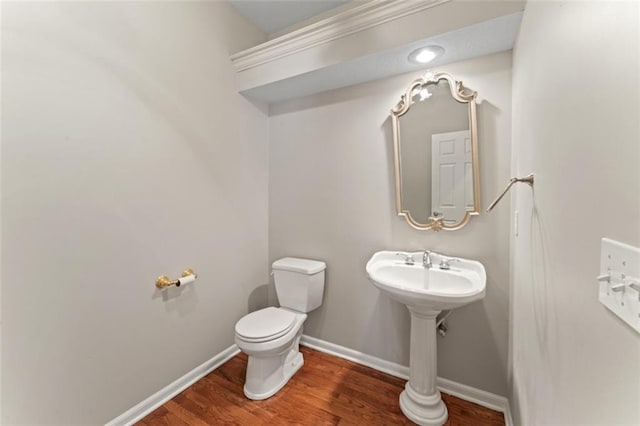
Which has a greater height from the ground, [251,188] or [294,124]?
[294,124]

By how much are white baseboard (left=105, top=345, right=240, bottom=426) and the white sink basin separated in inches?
51.9

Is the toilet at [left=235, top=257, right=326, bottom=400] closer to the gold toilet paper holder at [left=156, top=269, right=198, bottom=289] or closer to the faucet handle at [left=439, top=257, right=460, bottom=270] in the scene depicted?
the gold toilet paper holder at [left=156, top=269, right=198, bottom=289]

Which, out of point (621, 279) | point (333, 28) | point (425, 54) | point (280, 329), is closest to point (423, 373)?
point (280, 329)

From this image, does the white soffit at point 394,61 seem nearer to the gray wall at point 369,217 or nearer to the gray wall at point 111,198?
the gray wall at point 369,217

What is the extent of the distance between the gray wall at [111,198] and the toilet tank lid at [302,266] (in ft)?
1.33

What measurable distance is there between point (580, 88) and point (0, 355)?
2.06m

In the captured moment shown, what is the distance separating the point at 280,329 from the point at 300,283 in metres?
0.37

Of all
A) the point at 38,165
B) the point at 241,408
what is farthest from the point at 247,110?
the point at 241,408

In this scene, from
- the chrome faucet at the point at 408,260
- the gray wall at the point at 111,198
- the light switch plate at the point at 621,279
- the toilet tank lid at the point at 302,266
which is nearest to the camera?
the light switch plate at the point at 621,279

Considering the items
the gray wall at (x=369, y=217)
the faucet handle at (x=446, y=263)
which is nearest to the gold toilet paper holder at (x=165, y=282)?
the gray wall at (x=369, y=217)

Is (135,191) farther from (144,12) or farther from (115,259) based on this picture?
(144,12)

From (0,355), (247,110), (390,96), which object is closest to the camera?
(0,355)

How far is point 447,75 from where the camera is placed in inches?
59.8

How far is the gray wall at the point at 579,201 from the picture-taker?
407 millimetres
